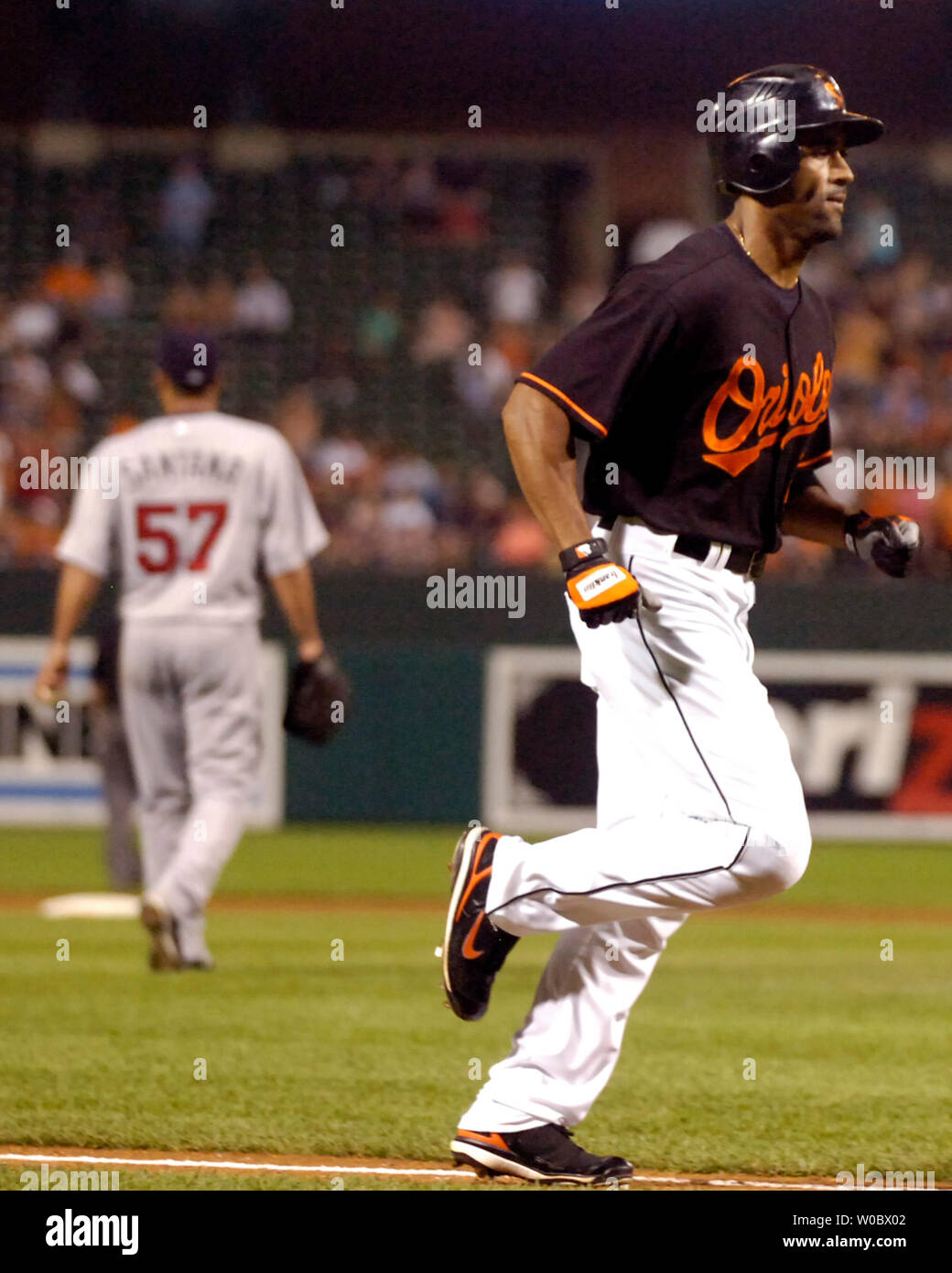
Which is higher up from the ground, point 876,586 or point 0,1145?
point 876,586

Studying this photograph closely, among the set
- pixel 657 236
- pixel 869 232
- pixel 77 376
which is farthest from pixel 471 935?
pixel 869 232

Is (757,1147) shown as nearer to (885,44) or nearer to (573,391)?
(573,391)

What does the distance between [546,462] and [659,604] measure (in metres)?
0.37

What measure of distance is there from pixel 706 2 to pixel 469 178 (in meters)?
2.92

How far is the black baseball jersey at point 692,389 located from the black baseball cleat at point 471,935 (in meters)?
0.78

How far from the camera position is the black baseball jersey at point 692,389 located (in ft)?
13.8

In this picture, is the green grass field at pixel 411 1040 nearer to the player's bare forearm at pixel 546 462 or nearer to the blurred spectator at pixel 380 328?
the player's bare forearm at pixel 546 462

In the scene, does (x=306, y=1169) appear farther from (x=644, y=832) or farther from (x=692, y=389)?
(x=692, y=389)

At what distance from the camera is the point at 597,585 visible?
403 cm

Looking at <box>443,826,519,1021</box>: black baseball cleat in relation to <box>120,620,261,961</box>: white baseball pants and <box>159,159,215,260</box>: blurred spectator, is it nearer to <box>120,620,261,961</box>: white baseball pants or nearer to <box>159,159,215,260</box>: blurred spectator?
<box>120,620,261,961</box>: white baseball pants

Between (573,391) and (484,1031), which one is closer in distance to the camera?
(573,391)

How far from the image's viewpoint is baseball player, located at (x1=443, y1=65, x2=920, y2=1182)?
413 centimetres

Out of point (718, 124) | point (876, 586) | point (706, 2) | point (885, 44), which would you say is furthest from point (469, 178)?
point (718, 124)

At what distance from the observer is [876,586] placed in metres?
13.6
